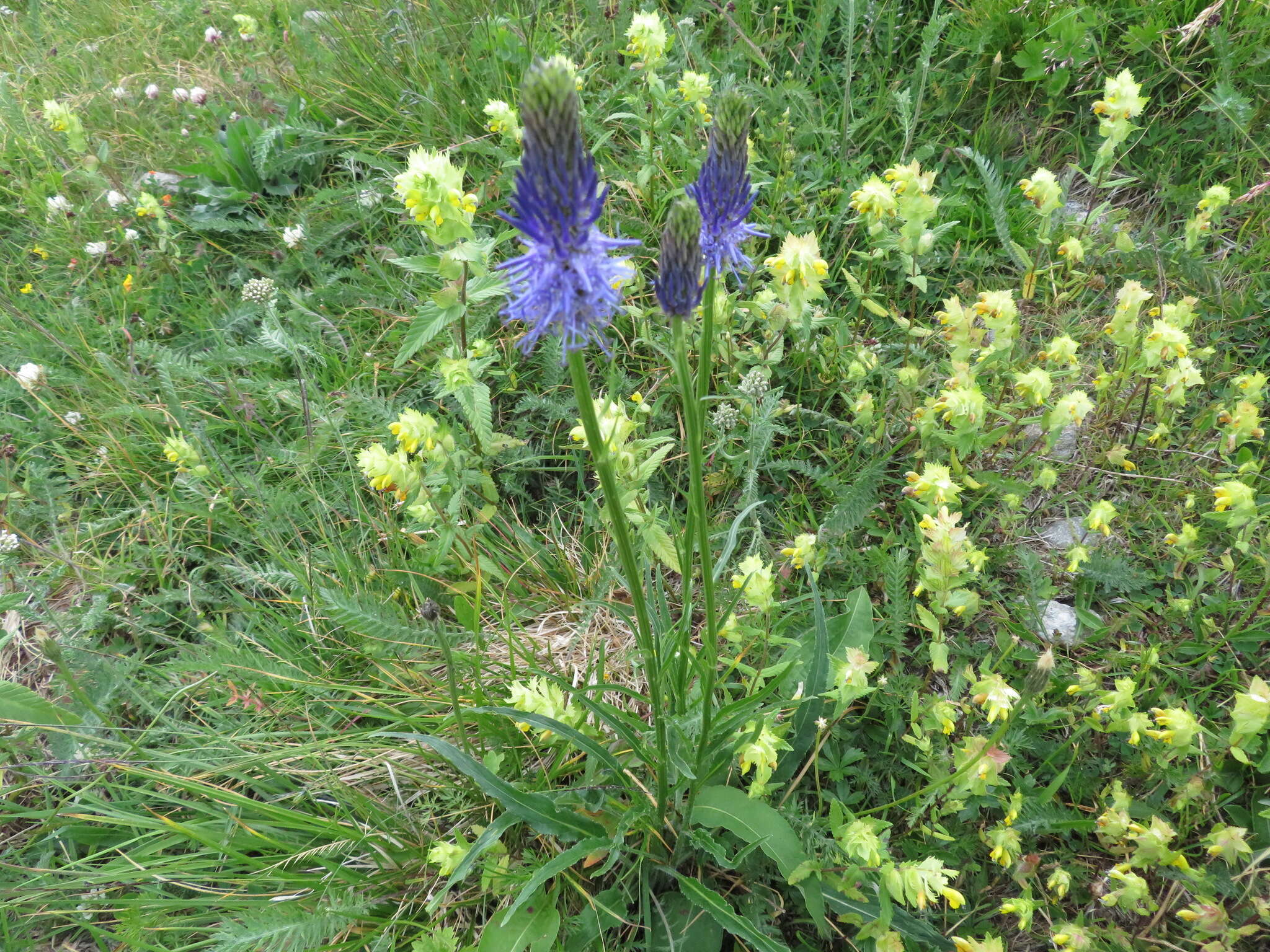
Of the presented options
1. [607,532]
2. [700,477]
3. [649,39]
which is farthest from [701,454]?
[649,39]

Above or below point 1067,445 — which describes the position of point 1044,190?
above

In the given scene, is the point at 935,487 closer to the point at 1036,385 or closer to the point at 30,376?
the point at 1036,385

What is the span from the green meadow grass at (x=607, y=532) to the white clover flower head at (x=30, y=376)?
0.07 metres

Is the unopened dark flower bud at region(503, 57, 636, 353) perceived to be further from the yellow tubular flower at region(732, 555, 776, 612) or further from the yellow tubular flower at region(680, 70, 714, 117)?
the yellow tubular flower at region(680, 70, 714, 117)

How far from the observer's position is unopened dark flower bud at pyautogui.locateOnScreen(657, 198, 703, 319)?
1.07 metres

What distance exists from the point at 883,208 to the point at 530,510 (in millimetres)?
1645

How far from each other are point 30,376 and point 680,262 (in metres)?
3.51

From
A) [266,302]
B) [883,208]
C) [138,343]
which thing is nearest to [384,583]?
[266,302]

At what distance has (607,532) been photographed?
8.45ft

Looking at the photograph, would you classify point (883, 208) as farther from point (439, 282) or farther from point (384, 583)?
point (384, 583)

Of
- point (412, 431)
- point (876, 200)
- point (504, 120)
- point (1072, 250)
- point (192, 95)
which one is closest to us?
point (412, 431)

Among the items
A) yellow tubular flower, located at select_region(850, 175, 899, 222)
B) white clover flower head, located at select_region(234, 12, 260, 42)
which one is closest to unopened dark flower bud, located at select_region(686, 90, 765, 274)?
yellow tubular flower, located at select_region(850, 175, 899, 222)

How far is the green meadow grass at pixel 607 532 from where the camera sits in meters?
1.86

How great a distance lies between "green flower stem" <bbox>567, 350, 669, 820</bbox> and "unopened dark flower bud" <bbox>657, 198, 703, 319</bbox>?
17 centimetres
